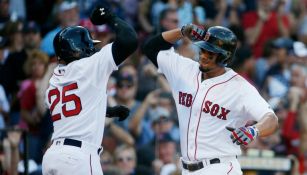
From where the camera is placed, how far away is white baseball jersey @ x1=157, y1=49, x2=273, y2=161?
26.2ft

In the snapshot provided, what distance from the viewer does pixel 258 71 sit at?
534 inches

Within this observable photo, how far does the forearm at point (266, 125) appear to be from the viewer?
7.66 meters

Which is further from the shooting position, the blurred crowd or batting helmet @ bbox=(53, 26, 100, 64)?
the blurred crowd

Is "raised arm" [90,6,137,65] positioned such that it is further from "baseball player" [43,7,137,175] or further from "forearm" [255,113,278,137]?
"forearm" [255,113,278,137]

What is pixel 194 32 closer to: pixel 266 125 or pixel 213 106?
pixel 213 106

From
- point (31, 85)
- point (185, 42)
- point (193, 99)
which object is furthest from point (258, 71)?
point (193, 99)

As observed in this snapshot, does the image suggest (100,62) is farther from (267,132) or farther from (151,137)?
(151,137)

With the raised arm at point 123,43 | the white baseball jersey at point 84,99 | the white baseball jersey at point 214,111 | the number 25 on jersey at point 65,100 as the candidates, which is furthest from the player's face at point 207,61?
the number 25 on jersey at point 65,100

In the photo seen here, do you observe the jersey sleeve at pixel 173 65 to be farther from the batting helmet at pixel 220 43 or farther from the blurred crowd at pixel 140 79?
the blurred crowd at pixel 140 79


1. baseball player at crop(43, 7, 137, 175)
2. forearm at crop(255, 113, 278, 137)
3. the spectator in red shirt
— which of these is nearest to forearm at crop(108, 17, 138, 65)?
baseball player at crop(43, 7, 137, 175)

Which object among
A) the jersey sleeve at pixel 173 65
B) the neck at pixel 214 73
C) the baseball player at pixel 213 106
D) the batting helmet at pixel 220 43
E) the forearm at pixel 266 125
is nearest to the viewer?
the forearm at pixel 266 125

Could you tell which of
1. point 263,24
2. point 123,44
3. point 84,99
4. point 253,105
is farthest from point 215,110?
point 263,24

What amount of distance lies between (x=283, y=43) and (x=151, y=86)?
2.54m

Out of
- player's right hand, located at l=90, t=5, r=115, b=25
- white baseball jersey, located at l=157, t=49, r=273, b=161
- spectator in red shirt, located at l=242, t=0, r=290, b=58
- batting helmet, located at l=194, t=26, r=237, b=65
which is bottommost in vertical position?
spectator in red shirt, located at l=242, t=0, r=290, b=58
